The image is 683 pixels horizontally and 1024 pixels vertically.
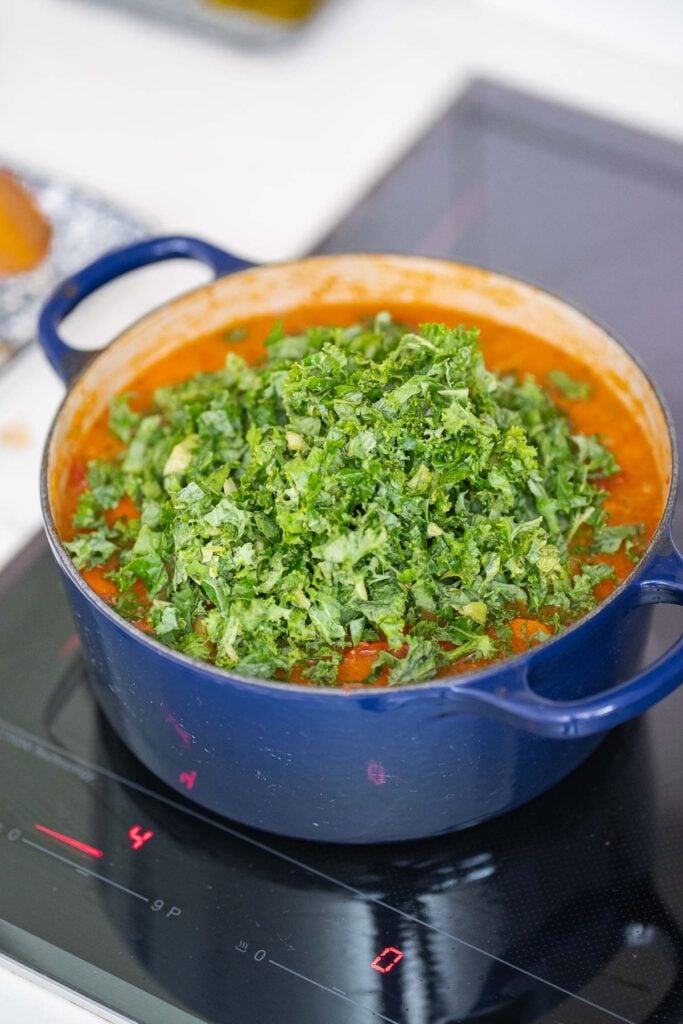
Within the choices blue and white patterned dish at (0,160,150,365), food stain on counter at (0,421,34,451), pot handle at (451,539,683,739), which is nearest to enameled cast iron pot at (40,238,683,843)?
pot handle at (451,539,683,739)

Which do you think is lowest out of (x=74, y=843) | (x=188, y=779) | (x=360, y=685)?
(x=74, y=843)

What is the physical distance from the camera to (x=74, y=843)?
1.12 metres

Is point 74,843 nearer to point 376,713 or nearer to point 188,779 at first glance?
point 188,779

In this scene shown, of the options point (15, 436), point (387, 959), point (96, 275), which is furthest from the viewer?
point (15, 436)

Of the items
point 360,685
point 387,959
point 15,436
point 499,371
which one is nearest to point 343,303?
point 499,371

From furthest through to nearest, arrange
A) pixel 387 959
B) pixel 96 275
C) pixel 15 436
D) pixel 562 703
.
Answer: pixel 15 436
pixel 96 275
pixel 387 959
pixel 562 703

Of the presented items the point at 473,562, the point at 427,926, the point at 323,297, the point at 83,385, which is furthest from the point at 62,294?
the point at 427,926

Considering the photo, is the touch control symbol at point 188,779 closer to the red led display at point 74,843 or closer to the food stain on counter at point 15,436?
the red led display at point 74,843

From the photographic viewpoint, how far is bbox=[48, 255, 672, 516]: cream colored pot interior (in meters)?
1.25

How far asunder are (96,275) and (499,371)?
0.43 m

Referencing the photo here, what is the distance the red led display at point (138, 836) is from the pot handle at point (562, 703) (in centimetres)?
37

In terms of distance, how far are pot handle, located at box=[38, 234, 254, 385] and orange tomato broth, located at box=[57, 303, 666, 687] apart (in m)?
0.07

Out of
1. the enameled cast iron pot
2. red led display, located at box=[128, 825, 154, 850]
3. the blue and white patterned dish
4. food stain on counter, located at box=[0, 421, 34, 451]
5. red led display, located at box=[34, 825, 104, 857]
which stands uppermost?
the enameled cast iron pot

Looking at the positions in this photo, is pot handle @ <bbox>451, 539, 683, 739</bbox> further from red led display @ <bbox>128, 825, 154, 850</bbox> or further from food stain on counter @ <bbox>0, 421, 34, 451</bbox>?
food stain on counter @ <bbox>0, 421, 34, 451</bbox>
